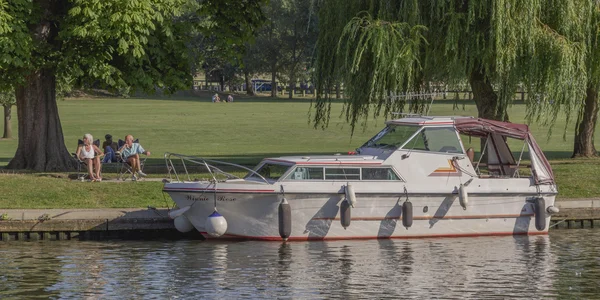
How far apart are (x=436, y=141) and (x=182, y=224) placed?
648cm

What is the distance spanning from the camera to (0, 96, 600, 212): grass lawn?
28.7 meters

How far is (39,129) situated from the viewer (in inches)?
1367

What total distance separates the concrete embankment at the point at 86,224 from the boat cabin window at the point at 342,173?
3.58 meters

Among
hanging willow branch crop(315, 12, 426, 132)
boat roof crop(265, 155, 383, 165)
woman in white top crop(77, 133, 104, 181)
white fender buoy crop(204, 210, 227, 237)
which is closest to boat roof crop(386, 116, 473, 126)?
boat roof crop(265, 155, 383, 165)

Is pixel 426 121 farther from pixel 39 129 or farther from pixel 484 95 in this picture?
pixel 39 129

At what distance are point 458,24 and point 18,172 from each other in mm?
13882

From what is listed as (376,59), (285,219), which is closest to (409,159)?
(285,219)

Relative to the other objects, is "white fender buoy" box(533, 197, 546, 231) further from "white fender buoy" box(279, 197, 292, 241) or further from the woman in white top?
the woman in white top

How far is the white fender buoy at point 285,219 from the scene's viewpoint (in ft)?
82.1

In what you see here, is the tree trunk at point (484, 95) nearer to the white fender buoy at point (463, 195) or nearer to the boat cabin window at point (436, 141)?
the boat cabin window at point (436, 141)

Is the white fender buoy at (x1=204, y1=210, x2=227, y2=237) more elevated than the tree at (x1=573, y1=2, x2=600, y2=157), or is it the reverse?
the tree at (x1=573, y1=2, x2=600, y2=157)

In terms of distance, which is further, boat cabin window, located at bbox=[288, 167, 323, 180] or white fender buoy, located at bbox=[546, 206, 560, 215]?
white fender buoy, located at bbox=[546, 206, 560, 215]

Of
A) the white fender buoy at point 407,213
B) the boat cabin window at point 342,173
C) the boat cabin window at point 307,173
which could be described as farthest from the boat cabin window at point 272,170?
the white fender buoy at point 407,213

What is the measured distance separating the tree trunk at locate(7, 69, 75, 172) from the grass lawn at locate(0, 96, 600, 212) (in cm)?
319
